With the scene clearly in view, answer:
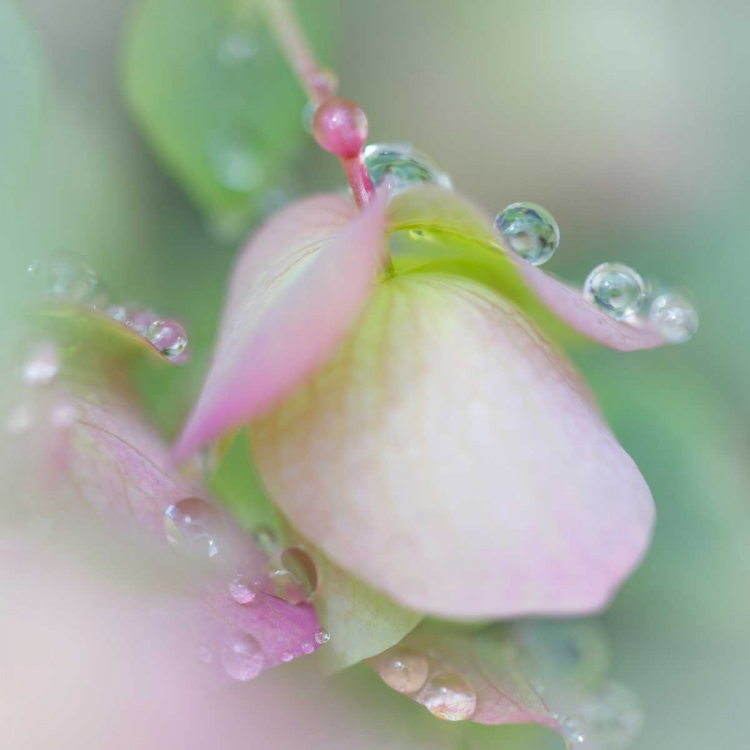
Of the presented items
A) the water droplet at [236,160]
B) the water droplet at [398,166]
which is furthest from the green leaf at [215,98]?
the water droplet at [398,166]

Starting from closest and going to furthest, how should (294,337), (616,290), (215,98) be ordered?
1. (294,337)
2. (616,290)
3. (215,98)

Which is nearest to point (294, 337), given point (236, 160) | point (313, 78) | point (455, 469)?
point (455, 469)

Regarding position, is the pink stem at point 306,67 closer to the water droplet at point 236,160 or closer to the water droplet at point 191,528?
the water droplet at point 236,160

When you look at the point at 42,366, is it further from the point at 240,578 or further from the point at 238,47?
the point at 238,47

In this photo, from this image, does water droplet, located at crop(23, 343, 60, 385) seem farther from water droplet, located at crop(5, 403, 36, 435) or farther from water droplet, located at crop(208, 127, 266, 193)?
water droplet, located at crop(208, 127, 266, 193)

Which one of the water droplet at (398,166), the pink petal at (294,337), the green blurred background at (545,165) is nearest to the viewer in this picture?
the pink petal at (294,337)

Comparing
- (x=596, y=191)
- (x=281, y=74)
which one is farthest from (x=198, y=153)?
(x=596, y=191)

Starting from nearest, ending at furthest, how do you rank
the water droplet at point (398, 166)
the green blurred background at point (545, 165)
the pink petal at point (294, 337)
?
the pink petal at point (294, 337), the water droplet at point (398, 166), the green blurred background at point (545, 165)

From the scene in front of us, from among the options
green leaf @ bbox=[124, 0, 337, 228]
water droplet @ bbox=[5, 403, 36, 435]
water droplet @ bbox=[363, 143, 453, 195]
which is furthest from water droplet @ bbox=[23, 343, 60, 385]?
green leaf @ bbox=[124, 0, 337, 228]
